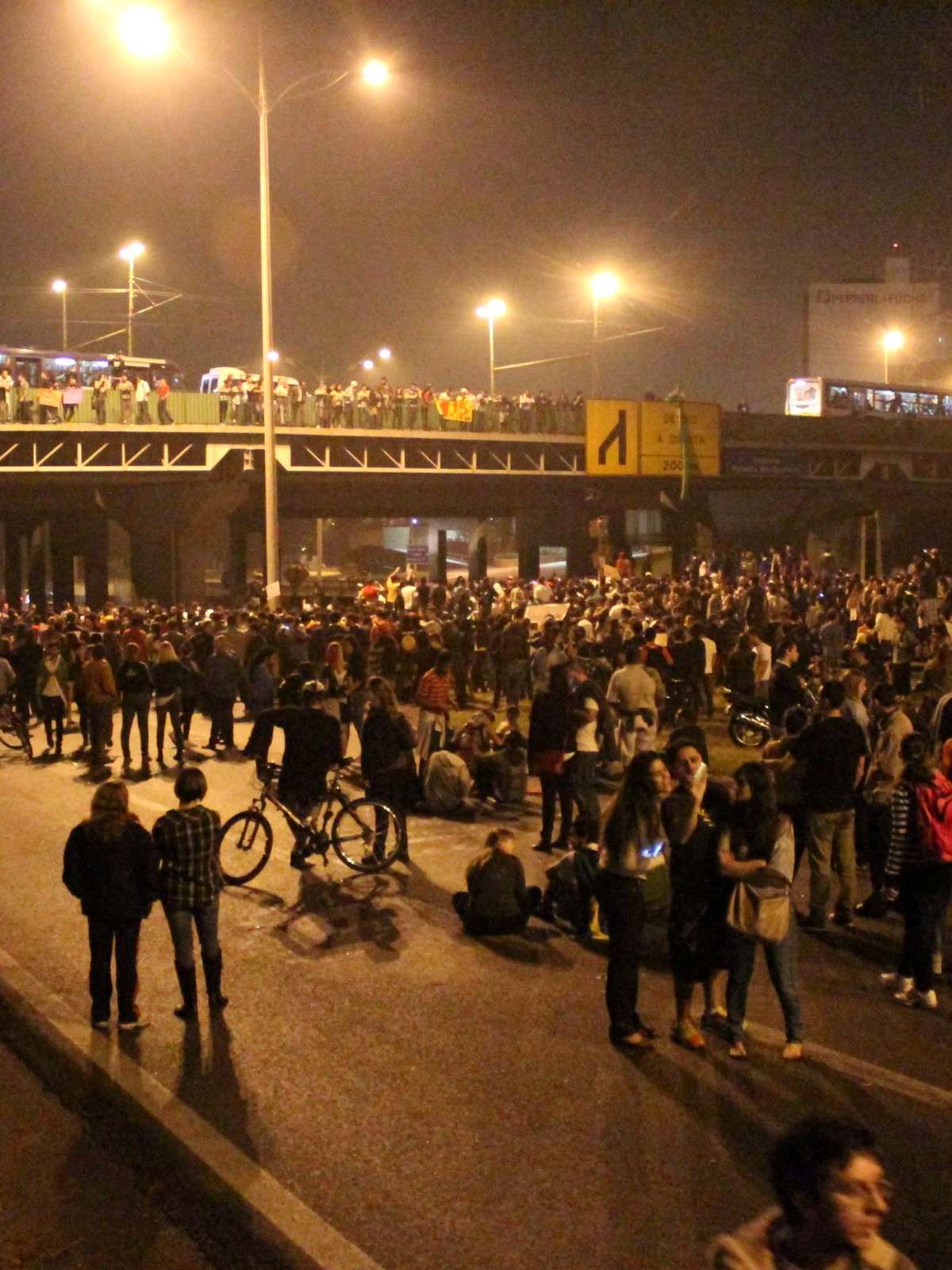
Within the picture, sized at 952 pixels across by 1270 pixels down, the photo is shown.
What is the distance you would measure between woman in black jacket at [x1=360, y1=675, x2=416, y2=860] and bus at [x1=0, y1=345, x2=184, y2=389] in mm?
30316

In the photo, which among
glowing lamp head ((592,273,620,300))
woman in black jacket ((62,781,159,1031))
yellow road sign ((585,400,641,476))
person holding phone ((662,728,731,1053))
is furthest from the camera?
glowing lamp head ((592,273,620,300))

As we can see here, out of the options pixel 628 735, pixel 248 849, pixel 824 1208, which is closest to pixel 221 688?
pixel 628 735

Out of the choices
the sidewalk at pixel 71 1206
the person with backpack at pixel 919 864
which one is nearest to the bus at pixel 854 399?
the person with backpack at pixel 919 864

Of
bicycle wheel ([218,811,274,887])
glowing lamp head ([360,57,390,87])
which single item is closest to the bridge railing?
glowing lamp head ([360,57,390,87])

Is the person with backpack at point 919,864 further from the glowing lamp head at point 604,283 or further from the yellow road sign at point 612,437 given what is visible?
the glowing lamp head at point 604,283

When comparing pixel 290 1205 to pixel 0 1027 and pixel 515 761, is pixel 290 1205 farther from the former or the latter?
pixel 515 761

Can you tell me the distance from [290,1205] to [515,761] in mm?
8369

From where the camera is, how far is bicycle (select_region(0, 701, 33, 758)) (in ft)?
58.1

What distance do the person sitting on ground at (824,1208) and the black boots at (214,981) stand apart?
17.7 feet

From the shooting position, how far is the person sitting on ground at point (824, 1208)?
2.77 meters

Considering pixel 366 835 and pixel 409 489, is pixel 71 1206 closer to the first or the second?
pixel 366 835

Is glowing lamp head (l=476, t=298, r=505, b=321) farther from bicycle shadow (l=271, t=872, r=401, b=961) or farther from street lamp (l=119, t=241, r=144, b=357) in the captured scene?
bicycle shadow (l=271, t=872, r=401, b=961)

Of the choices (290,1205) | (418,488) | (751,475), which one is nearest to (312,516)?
(418,488)

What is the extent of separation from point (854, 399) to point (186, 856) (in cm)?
5718
